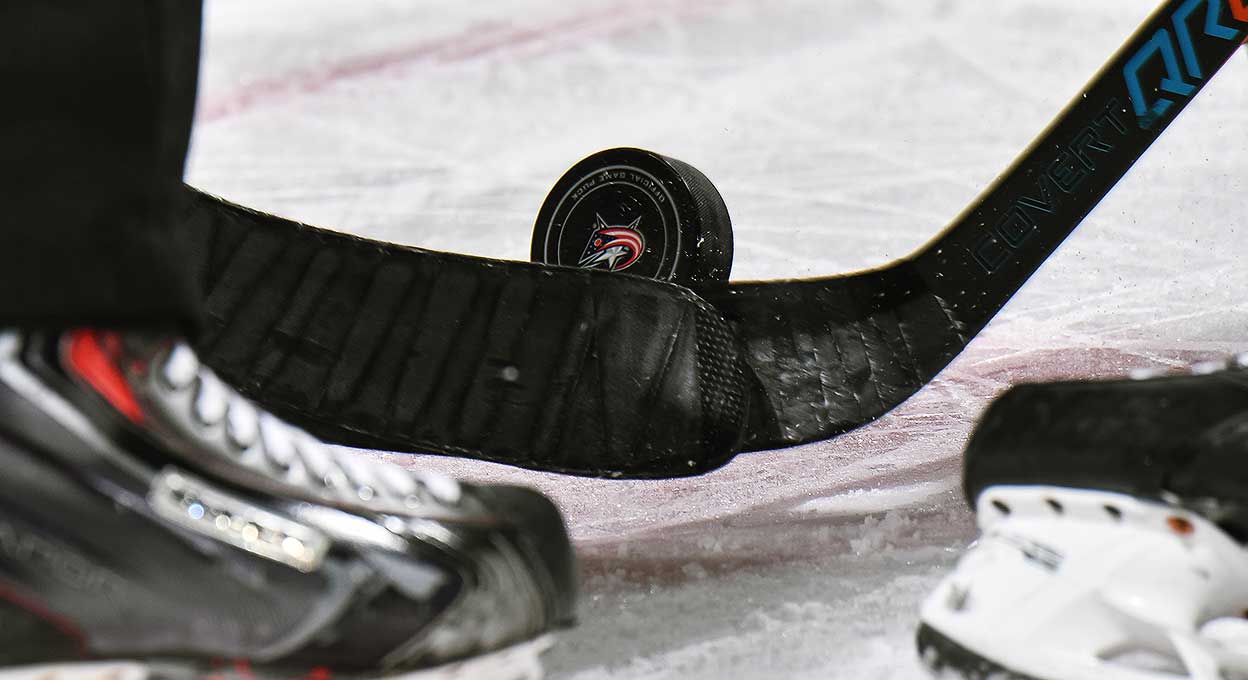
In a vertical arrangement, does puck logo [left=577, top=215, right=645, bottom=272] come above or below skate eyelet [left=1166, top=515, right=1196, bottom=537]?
below

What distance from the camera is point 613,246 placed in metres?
1.41

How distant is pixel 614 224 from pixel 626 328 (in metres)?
0.38

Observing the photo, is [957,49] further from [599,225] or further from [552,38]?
[599,225]

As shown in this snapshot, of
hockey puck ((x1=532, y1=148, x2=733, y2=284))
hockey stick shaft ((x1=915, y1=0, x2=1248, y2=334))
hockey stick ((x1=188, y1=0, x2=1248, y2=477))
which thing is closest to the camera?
hockey stick ((x1=188, y1=0, x2=1248, y2=477))

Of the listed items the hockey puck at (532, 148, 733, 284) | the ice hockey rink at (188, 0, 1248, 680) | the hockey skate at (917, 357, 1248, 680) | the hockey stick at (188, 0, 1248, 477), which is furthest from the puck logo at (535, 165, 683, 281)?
the hockey skate at (917, 357, 1248, 680)

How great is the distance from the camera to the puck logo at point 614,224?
139 centimetres

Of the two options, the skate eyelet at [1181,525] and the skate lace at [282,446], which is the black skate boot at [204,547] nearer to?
the skate lace at [282,446]

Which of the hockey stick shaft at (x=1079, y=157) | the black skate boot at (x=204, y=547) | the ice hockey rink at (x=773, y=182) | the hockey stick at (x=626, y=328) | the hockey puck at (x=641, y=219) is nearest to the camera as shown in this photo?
the black skate boot at (x=204, y=547)

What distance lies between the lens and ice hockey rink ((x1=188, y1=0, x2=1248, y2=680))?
0.90 meters

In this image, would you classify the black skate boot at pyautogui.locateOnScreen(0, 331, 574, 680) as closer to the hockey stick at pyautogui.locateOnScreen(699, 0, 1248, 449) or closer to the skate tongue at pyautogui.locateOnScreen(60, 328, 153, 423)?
the skate tongue at pyautogui.locateOnScreen(60, 328, 153, 423)

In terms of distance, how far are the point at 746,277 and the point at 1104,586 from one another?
1154 mm

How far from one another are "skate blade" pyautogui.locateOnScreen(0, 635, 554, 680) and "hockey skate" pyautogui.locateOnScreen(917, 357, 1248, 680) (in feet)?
0.70

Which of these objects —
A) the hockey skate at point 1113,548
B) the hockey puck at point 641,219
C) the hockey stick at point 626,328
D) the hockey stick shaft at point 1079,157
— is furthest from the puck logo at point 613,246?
the hockey skate at point 1113,548

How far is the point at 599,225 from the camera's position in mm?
1430
